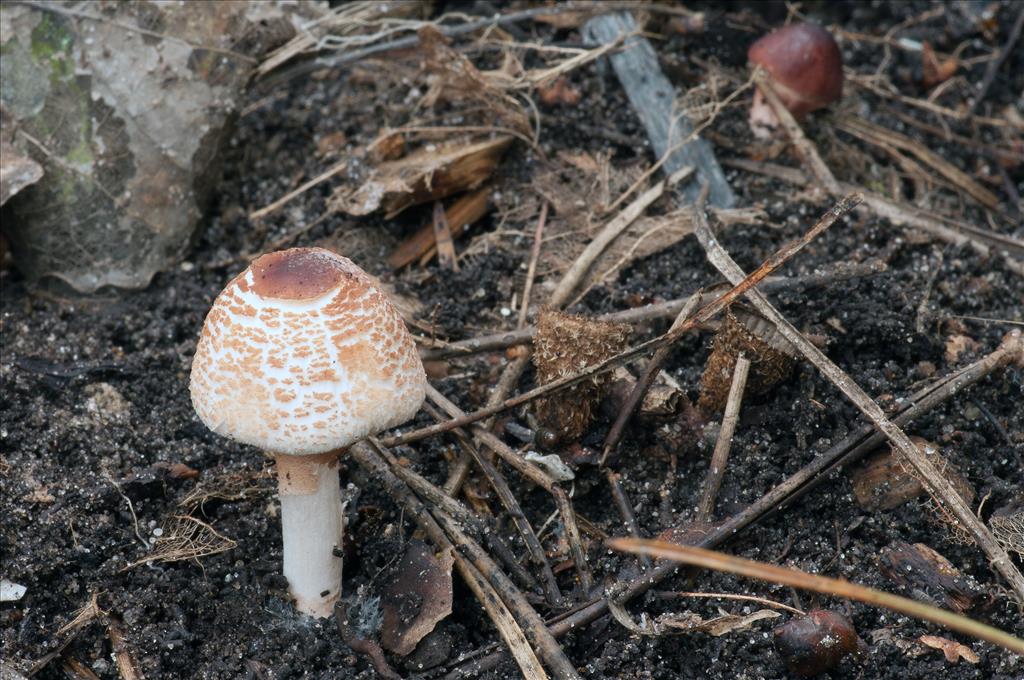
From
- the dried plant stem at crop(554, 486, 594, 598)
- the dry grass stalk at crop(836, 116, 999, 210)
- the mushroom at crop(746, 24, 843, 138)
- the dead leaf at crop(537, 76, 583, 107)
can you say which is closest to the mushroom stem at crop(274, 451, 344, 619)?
the dried plant stem at crop(554, 486, 594, 598)

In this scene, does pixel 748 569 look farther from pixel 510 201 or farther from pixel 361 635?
pixel 510 201

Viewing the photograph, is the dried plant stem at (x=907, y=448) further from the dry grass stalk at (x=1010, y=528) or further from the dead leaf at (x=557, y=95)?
the dead leaf at (x=557, y=95)

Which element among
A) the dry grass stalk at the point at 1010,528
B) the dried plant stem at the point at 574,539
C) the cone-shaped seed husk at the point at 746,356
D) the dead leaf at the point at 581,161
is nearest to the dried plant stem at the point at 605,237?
the dead leaf at the point at 581,161

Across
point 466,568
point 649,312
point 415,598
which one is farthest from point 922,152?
point 415,598

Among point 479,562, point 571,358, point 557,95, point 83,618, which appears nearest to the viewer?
point 83,618

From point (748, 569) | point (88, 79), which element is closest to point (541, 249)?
point (88, 79)

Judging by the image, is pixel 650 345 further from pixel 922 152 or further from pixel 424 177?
pixel 922 152
